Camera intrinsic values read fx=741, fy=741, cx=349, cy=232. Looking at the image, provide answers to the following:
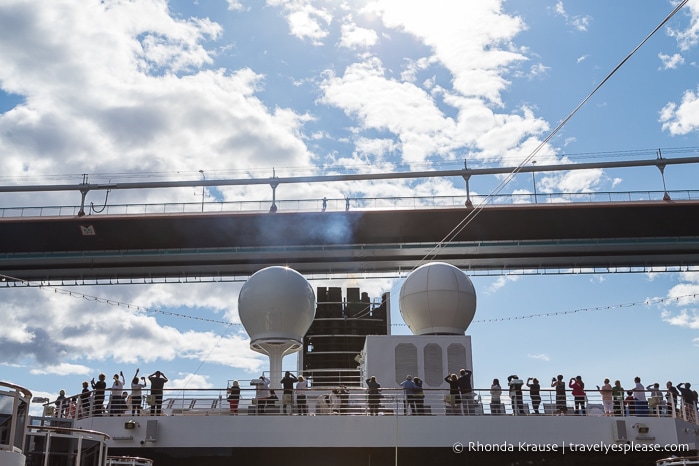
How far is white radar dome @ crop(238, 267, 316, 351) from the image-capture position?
2772 cm

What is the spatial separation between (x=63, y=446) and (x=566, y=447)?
590 inches

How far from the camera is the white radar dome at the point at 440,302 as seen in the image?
28.6 metres

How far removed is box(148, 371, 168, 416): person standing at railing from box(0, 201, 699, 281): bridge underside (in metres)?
28.1

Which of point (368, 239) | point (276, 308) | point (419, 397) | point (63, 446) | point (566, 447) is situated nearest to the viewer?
point (63, 446)

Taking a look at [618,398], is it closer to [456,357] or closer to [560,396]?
[560,396]

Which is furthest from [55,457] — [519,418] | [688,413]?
[688,413]

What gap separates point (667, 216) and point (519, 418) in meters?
33.1

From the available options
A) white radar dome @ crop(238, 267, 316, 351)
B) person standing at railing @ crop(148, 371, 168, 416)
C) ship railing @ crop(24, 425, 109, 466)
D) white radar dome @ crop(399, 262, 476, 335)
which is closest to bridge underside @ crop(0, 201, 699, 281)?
white radar dome @ crop(399, 262, 476, 335)

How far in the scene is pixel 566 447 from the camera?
22094mm

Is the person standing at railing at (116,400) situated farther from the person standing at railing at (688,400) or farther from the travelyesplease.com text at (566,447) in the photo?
the person standing at railing at (688,400)

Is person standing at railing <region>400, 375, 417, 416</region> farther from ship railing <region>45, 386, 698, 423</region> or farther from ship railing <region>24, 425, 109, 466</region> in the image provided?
ship railing <region>24, 425, 109, 466</region>

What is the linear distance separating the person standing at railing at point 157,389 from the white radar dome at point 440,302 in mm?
10436

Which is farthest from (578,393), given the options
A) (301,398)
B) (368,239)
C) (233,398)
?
(368,239)

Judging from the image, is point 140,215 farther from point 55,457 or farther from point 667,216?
point 55,457
